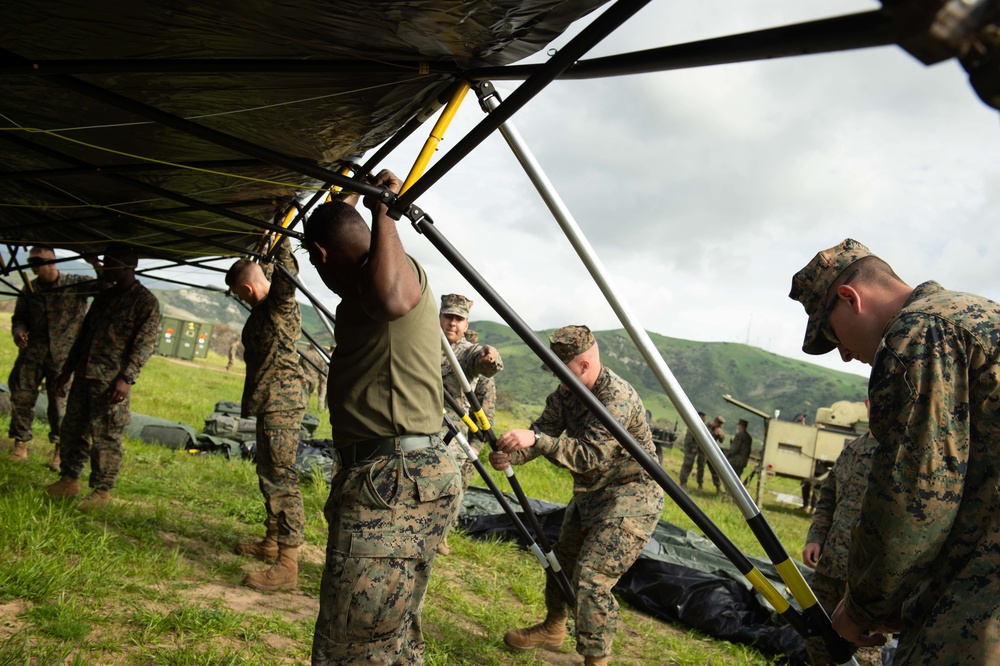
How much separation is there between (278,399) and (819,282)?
358cm

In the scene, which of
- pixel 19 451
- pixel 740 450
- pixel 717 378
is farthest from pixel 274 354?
pixel 717 378

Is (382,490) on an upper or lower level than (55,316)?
lower

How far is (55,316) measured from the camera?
7.02m

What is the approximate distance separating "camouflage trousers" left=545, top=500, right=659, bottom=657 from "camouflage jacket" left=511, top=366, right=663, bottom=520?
80mm

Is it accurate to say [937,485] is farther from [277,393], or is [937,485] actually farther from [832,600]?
[277,393]

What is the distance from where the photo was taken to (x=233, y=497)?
250 inches

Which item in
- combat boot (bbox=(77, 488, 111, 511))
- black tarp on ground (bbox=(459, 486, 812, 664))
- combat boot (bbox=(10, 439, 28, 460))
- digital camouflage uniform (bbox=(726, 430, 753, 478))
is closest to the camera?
black tarp on ground (bbox=(459, 486, 812, 664))

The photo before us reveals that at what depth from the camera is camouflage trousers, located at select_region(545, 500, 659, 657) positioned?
362cm

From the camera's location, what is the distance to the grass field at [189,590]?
3.28m

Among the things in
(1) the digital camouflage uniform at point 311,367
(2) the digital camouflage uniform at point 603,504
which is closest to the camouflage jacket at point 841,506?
(2) the digital camouflage uniform at point 603,504

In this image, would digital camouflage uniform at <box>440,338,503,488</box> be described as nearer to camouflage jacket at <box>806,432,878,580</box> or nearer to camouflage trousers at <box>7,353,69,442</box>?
camouflage jacket at <box>806,432,878,580</box>

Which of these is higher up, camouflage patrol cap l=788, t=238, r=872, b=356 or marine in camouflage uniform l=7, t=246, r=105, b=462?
camouflage patrol cap l=788, t=238, r=872, b=356

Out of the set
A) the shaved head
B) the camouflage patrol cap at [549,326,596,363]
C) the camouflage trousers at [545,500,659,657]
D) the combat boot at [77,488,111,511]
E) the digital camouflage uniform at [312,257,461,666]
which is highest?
the shaved head

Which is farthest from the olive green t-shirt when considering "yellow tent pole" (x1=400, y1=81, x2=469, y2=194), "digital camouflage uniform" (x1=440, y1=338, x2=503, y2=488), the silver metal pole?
"digital camouflage uniform" (x1=440, y1=338, x2=503, y2=488)
